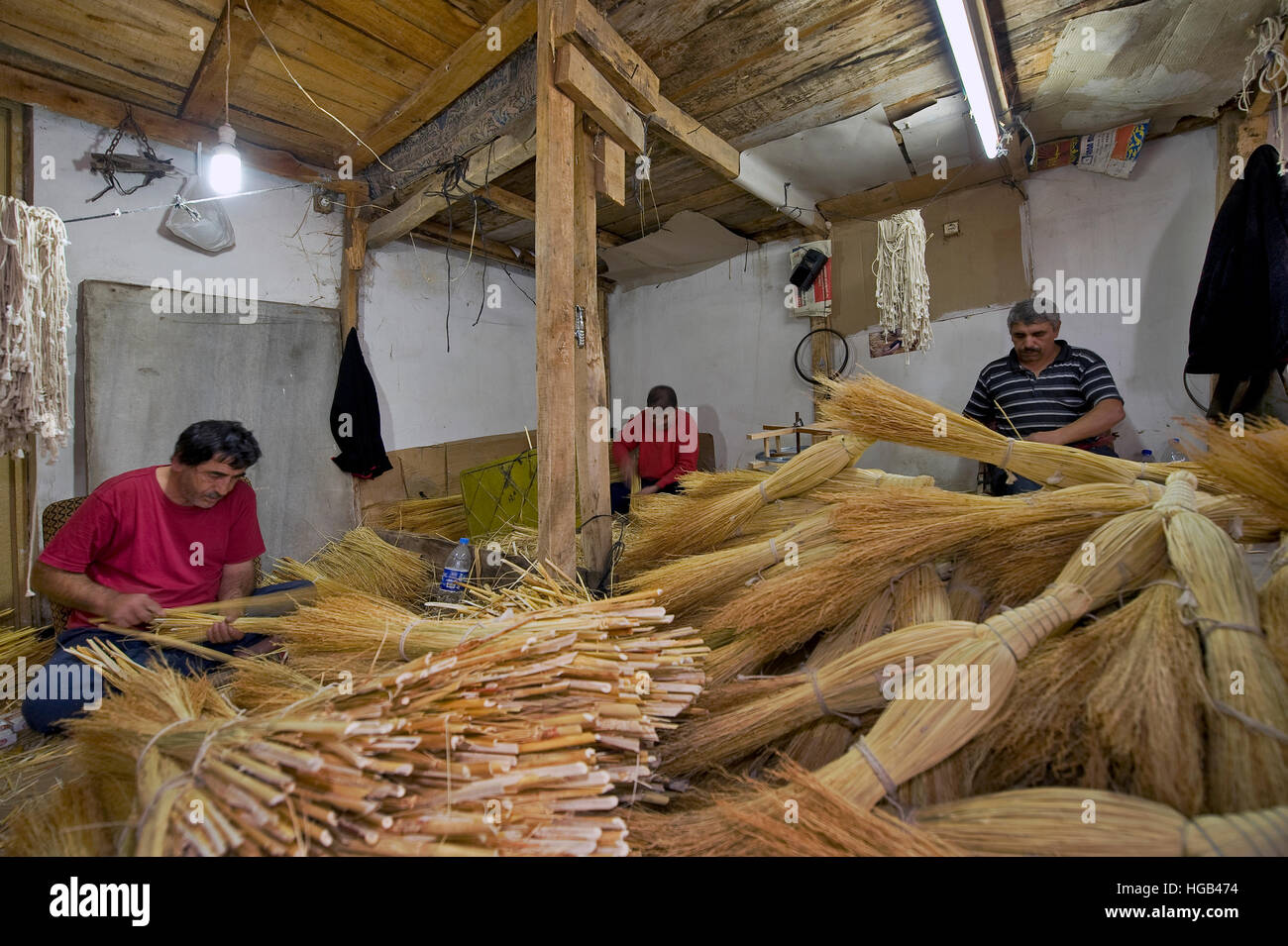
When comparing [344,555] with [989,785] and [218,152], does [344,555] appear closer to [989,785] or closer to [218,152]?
[218,152]

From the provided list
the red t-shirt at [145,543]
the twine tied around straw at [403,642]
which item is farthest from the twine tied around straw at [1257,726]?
the red t-shirt at [145,543]

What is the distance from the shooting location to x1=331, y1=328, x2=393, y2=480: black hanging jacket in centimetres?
398

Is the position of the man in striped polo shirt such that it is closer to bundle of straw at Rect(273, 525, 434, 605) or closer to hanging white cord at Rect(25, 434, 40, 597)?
bundle of straw at Rect(273, 525, 434, 605)

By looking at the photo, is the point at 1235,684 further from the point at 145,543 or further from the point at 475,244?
the point at 475,244

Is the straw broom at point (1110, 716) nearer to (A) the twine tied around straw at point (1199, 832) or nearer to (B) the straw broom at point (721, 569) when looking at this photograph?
(A) the twine tied around straw at point (1199, 832)

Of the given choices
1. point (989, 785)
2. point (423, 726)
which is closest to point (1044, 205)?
point (989, 785)

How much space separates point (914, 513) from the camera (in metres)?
1.54

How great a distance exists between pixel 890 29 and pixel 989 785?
3.01 m

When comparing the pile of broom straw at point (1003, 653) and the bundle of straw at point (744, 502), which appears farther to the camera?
the bundle of straw at point (744, 502)

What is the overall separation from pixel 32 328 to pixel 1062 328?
5387 millimetres

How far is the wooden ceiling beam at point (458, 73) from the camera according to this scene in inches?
93.4

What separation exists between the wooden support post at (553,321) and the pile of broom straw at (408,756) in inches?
27.7

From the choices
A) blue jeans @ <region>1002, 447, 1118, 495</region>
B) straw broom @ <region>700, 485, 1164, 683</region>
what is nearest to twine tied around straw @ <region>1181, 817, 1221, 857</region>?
straw broom @ <region>700, 485, 1164, 683</region>

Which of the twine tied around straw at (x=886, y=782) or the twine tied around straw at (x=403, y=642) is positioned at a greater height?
the twine tied around straw at (x=403, y=642)
